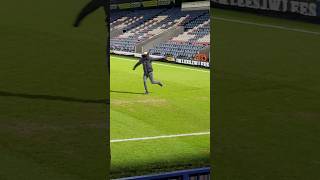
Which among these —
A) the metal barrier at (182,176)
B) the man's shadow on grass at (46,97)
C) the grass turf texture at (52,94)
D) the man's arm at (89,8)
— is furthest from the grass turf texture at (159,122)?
the man's arm at (89,8)

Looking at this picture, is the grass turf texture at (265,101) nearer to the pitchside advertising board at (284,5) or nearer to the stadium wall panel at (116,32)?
the pitchside advertising board at (284,5)

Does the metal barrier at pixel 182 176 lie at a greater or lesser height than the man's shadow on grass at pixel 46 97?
lesser

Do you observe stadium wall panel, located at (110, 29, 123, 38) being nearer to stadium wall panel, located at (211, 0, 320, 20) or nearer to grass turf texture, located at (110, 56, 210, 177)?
grass turf texture, located at (110, 56, 210, 177)

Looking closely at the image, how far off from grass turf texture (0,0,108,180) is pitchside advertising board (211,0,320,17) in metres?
7.59

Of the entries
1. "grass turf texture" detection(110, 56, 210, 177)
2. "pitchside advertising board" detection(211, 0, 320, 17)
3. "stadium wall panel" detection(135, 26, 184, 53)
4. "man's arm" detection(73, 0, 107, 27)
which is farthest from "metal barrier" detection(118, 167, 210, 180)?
"stadium wall panel" detection(135, 26, 184, 53)

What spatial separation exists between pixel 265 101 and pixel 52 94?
16.0ft

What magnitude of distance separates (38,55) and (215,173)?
2940 mm

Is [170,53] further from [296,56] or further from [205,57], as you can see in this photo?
[296,56]

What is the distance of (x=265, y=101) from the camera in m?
9.70

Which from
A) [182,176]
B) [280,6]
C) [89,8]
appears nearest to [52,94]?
[89,8]

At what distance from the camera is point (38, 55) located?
6.05 meters

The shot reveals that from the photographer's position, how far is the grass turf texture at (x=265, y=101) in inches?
288

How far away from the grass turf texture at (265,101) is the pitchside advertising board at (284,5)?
374 mm

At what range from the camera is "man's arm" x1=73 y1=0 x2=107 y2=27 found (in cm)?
579
